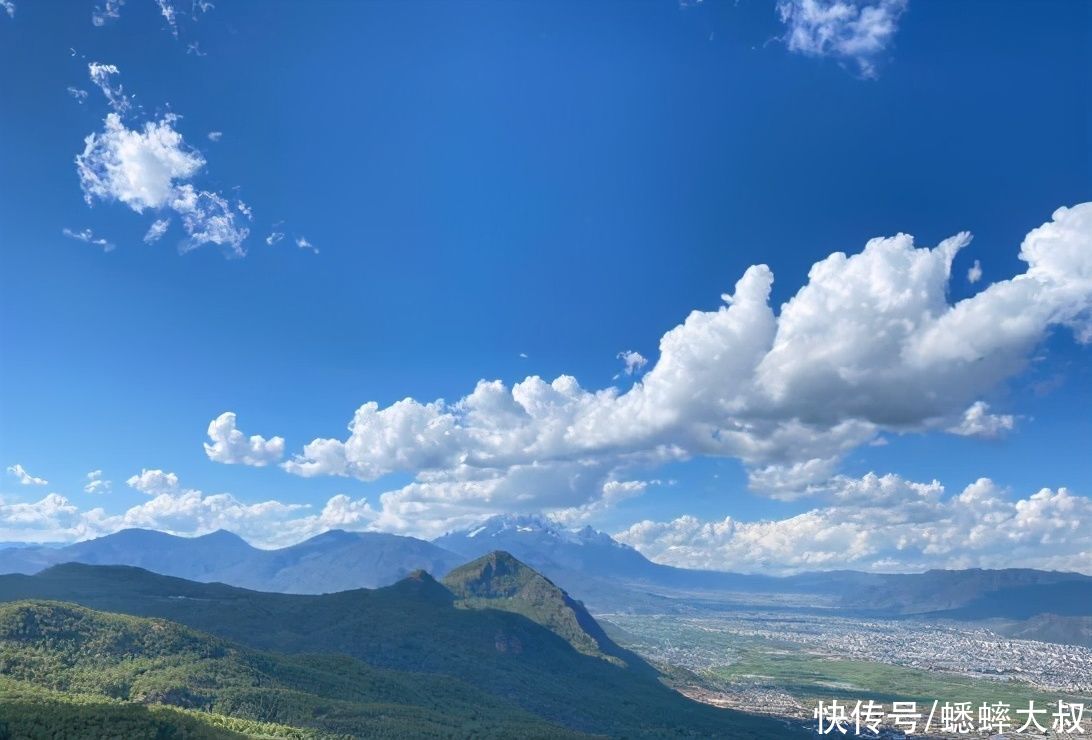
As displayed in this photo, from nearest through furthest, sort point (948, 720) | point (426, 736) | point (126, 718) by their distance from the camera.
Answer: point (126, 718), point (948, 720), point (426, 736)

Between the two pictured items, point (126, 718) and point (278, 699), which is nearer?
point (126, 718)

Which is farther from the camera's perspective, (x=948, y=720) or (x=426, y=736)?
(x=426, y=736)

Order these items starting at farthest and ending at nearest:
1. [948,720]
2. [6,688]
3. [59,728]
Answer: [948,720]
[6,688]
[59,728]

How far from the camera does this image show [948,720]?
178250mm

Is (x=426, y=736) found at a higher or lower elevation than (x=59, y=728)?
lower

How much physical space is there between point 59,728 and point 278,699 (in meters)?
78.9

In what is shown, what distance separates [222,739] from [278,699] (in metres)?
63.4

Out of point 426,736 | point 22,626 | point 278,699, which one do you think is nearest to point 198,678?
point 278,699

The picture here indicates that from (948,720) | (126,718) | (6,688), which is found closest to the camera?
(126,718)

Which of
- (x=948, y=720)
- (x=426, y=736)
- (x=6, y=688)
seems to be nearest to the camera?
(x=6, y=688)

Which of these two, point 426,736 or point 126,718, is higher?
point 126,718

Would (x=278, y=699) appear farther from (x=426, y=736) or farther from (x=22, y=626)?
(x=22, y=626)

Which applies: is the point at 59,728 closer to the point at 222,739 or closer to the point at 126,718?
the point at 126,718

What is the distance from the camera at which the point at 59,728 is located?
12581 centimetres
